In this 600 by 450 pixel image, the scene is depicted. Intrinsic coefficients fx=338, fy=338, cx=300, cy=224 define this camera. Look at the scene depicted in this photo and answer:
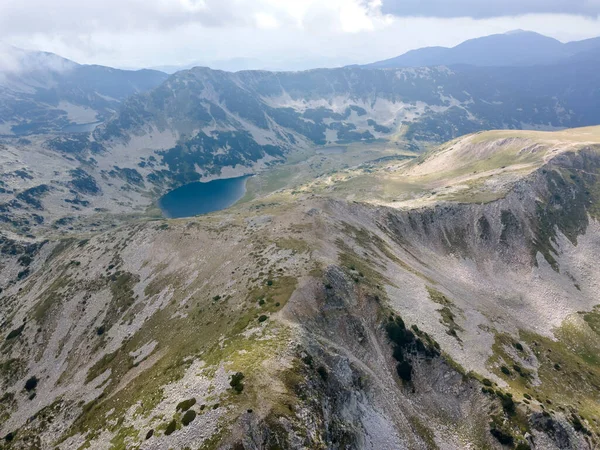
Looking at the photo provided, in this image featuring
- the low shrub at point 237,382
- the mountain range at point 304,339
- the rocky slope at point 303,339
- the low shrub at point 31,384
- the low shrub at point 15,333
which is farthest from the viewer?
the low shrub at point 15,333

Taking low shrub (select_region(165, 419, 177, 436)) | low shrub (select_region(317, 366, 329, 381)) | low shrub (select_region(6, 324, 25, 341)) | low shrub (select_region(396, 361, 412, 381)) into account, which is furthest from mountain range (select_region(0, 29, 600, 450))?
low shrub (select_region(6, 324, 25, 341))

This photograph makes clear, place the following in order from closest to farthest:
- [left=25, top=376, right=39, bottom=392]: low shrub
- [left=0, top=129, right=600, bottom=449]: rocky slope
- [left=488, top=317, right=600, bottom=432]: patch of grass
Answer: [left=0, top=129, right=600, bottom=449]: rocky slope
[left=488, top=317, right=600, bottom=432]: patch of grass
[left=25, top=376, right=39, bottom=392]: low shrub

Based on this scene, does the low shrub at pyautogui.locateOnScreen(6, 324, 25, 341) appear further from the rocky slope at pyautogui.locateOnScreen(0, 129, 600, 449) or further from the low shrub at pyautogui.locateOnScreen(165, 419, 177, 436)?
the low shrub at pyautogui.locateOnScreen(165, 419, 177, 436)

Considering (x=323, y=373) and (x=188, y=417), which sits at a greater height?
(x=188, y=417)

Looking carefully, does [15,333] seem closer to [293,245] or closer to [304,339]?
[293,245]

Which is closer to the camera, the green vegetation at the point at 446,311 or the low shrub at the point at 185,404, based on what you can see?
the low shrub at the point at 185,404

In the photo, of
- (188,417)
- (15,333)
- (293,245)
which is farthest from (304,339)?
(15,333)

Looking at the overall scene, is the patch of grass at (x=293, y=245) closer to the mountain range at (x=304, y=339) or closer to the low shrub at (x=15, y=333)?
the mountain range at (x=304, y=339)

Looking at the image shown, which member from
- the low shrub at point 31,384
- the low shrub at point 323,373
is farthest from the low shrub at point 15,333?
the low shrub at point 323,373

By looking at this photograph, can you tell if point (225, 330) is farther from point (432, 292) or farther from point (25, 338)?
point (25, 338)
